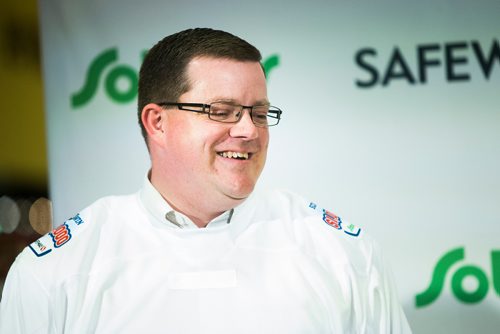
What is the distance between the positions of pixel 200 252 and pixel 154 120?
0.38m

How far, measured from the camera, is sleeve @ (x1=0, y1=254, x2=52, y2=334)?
1578mm

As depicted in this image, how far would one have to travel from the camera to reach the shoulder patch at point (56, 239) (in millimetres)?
1663

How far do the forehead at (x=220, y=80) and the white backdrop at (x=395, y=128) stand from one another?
48 cm

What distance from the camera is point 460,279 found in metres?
2.08

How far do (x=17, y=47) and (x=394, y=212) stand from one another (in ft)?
5.18

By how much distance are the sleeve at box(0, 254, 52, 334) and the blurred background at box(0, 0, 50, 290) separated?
1.96ft

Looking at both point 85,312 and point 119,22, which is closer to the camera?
point 85,312

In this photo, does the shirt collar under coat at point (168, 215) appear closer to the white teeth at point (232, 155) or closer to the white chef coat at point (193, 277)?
the white chef coat at point (193, 277)

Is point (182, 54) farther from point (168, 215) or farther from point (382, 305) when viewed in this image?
point (382, 305)

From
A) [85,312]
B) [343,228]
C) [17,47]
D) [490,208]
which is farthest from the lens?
[17,47]

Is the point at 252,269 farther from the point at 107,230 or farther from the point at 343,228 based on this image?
the point at 107,230

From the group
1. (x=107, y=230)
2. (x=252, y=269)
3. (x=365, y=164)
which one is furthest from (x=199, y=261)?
(x=365, y=164)

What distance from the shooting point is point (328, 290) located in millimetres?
1646

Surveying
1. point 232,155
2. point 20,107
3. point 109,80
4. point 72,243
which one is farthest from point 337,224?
point 20,107
